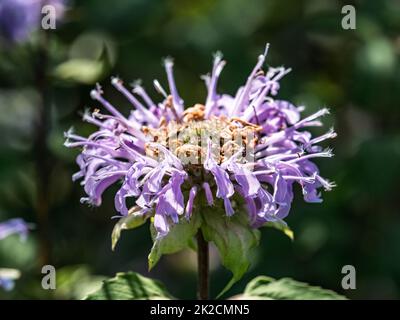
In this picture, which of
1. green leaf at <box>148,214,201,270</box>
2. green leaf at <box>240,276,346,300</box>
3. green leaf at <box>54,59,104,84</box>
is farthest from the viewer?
green leaf at <box>54,59,104,84</box>

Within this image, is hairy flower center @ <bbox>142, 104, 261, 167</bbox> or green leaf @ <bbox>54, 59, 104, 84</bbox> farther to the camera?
green leaf @ <bbox>54, 59, 104, 84</bbox>

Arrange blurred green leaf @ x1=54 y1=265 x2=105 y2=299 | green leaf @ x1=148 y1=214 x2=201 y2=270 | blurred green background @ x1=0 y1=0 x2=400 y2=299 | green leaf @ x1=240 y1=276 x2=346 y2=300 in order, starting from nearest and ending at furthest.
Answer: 1. green leaf @ x1=148 y1=214 x2=201 y2=270
2. green leaf @ x1=240 y1=276 x2=346 y2=300
3. blurred green leaf @ x1=54 y1=265 x2=105 y2=299
4. blurred green background @ x1=0 y1=0 x2=400 y2=299

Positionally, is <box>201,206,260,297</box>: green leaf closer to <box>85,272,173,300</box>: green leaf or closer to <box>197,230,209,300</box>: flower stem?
<box>197,230,209,300</box>: flower stem

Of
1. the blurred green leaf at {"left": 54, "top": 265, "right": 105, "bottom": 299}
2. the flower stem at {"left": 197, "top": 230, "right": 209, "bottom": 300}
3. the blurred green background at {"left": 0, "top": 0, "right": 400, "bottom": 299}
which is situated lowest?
the flower stem at {"left": 197, "top": 230, "right": 209, "bottom": 300}

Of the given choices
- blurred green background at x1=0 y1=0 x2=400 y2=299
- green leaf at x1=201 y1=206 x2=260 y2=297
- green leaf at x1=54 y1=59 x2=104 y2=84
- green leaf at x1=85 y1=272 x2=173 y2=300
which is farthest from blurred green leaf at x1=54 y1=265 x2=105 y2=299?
green leaf at x1=201 y1=206 x2=260 y2=297

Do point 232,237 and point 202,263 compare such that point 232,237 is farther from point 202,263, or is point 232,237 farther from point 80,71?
point 80,71

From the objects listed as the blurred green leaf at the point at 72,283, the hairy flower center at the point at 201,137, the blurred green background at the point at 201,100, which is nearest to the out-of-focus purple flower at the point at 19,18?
the blurred green background at the point at 201,100
